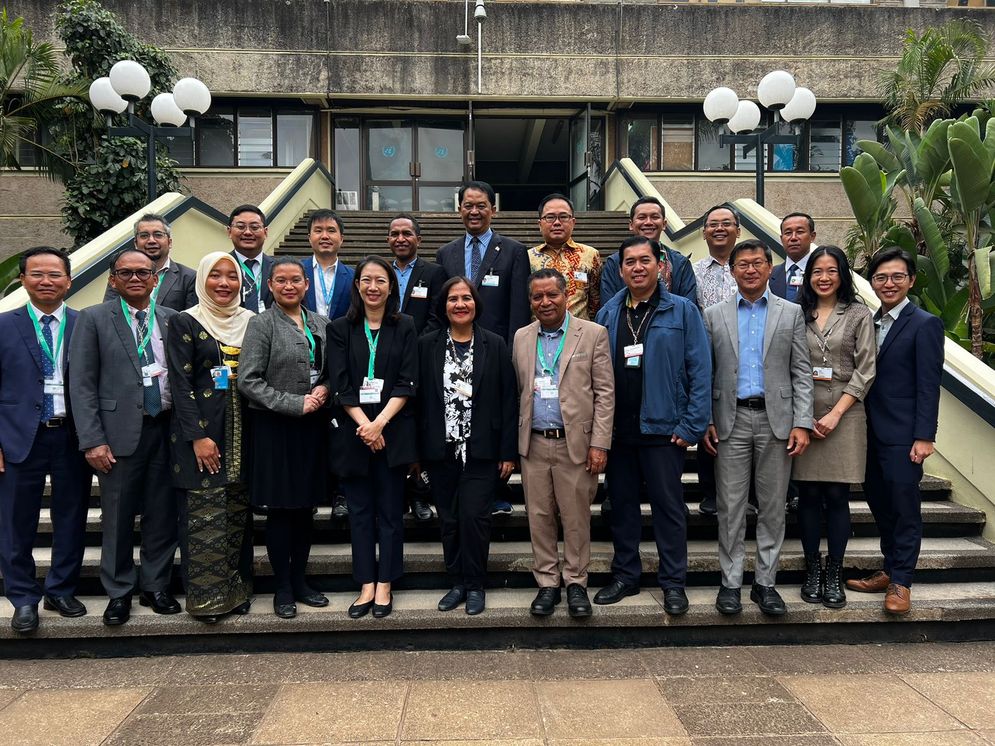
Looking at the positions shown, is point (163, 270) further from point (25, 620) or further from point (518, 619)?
point (518, 619)

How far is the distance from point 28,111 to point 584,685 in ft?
44.1

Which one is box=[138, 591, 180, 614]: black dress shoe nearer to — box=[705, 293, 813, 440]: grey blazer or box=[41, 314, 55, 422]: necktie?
box=[41, 314, 55, 422]: necktie

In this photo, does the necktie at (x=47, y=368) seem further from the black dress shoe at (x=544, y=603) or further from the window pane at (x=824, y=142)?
the window pane at (x=824, y=142)

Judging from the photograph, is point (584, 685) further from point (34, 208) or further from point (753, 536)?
point (34, 208)

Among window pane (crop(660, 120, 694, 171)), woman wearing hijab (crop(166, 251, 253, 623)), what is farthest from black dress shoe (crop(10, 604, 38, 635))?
window pane (crop(660, 120, 694, 171))

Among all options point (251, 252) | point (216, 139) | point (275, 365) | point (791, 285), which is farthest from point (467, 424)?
point (216, 139)

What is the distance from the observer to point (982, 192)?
7867 mm

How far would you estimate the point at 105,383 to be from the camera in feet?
12.8

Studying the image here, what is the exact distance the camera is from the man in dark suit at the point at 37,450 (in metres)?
3.86

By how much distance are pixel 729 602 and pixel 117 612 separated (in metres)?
3.69

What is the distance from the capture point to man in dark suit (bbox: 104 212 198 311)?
4.74m

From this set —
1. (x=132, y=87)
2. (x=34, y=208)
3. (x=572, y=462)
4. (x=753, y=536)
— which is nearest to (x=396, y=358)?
(x=572, y=462)

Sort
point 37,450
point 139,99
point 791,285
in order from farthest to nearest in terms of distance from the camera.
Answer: point 139,99, point 791,285, point 37,450

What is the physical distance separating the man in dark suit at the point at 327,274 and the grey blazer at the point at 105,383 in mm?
1223
